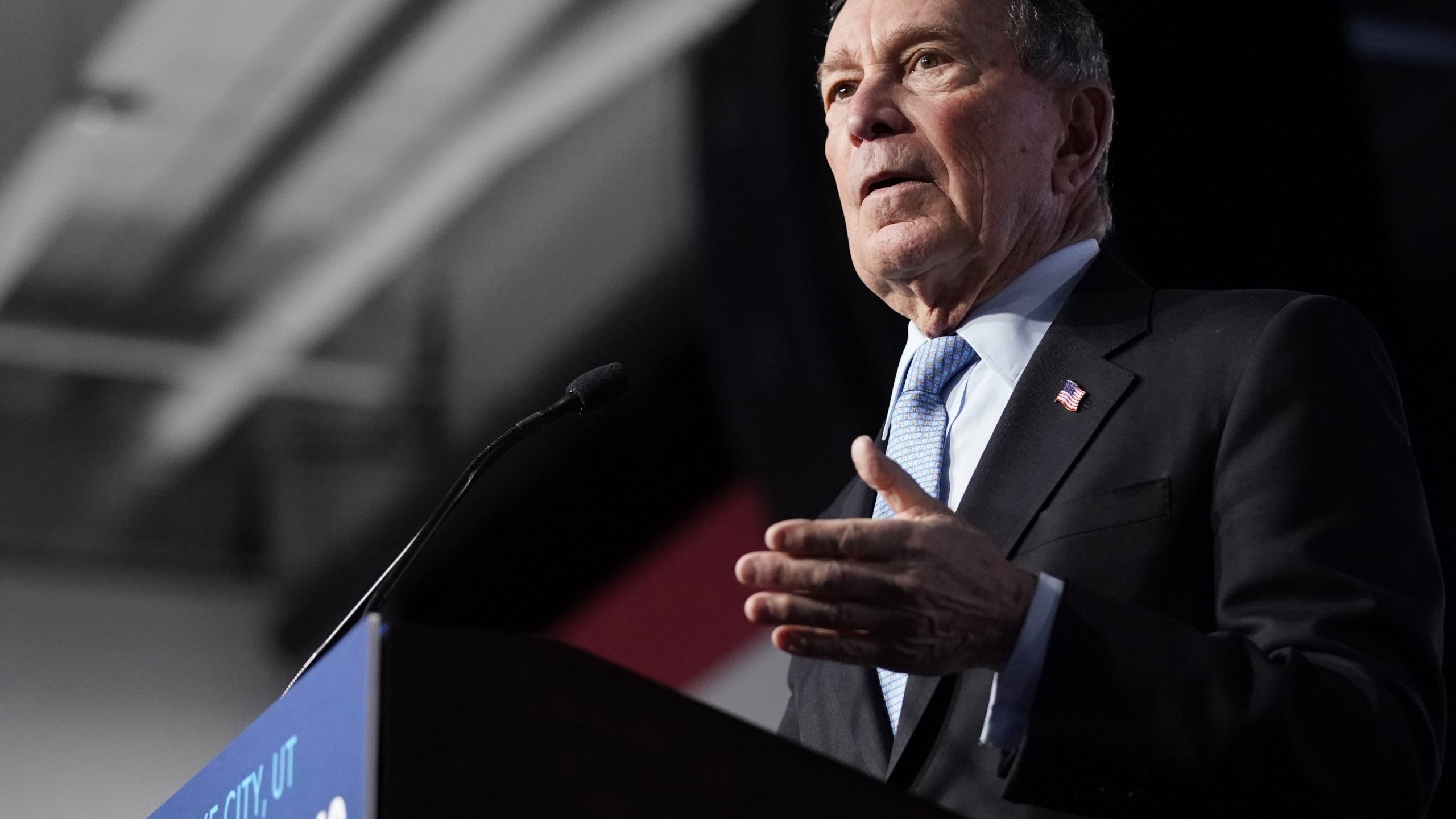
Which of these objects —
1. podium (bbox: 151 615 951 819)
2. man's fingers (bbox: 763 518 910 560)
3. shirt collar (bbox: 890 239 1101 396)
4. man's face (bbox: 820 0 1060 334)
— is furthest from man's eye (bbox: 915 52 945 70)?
podium (bbox: 151 615 951 819)

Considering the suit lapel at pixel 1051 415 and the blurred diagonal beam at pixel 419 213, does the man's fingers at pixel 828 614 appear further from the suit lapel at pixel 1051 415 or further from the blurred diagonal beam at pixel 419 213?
the blurred diagonal beam at pixel 419 213

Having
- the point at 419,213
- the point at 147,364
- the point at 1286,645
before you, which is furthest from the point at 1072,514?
the point at 147,364

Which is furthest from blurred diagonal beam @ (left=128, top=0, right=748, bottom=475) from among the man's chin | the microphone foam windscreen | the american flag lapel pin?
the american flag lapel pin

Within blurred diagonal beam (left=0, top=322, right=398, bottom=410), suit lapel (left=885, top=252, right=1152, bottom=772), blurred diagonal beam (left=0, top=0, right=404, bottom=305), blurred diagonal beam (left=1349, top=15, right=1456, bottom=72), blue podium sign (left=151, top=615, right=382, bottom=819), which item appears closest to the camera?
blue podium sign (left=151, top=615, right=382, bottom=819)

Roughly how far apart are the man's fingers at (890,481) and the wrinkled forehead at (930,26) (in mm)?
827

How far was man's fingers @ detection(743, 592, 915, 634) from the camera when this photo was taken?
0.98m

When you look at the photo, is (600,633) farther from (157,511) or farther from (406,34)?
(157,511)

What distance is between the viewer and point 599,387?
1609 mm

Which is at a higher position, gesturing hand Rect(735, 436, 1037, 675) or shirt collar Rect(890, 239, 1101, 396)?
shirt collar Rect(890, 239, 1101, 396)

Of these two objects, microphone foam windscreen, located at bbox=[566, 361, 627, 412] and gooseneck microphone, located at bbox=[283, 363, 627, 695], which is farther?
microphone foam windscreen, located at bbox=[566, 361, 627, 412]

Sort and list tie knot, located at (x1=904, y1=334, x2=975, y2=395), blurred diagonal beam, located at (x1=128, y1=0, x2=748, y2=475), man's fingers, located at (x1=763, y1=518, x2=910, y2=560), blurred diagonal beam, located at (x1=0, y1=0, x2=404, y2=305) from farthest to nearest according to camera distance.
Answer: blurred diagonal beam, located at (x1=128, y1=0, x2=748, y2=475)
blurred diagonal beam, located at (x1=0, y1=0, x2=404, y2=305)
tie knot, located at (x1=904, y1=334, x2=975, y2=395)
man's fingers, located at (x1=763, y1=518, x2=910, y2=560)

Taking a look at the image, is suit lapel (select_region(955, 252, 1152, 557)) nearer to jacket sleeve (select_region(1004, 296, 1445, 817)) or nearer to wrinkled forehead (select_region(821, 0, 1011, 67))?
jacket sleeve (select_region(1004, 296, 1445, 817))

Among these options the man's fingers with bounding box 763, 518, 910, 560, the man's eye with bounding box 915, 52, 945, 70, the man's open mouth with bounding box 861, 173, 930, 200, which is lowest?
the man's fingers with bounding box 763, 518, 910, 560

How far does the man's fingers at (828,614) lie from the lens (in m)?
0.98
